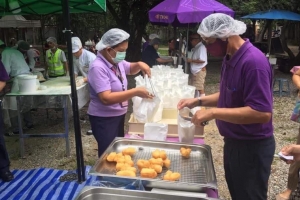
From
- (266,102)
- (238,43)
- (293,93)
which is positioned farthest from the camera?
(293,93)

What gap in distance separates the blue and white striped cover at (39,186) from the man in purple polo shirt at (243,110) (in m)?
1.58

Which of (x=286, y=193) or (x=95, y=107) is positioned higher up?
(x=95, y=107)

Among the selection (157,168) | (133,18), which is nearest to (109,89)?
(157,168)

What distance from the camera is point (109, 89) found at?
2.27 metres

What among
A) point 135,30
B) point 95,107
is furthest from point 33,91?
point 135,30

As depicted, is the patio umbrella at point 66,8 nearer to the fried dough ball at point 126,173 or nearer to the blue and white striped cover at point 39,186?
the blue and white striped cover at point 39,186

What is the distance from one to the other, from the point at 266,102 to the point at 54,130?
14.6ft

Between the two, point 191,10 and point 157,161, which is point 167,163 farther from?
point 191,10

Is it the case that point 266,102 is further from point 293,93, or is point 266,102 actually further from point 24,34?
point 24,34

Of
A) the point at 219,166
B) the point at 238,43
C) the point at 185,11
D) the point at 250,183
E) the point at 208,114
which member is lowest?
the point at 219,166

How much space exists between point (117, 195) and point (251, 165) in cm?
85

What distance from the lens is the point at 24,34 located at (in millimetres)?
19062

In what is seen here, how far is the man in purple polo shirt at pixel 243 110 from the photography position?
1486mm

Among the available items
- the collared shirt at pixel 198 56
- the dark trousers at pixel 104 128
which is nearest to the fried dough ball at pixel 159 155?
the dark trousers at pixel 104 128
